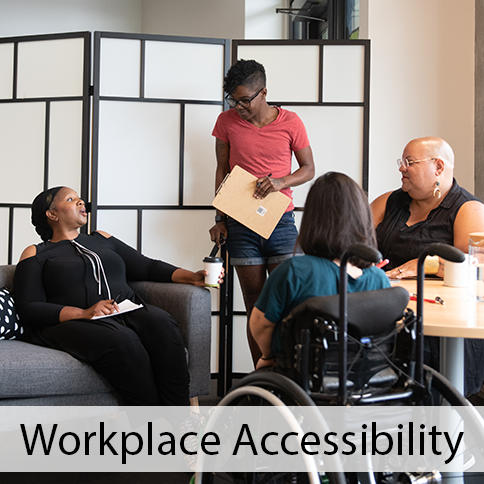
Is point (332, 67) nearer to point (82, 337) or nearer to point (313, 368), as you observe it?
point (82, 337)

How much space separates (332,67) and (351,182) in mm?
1942

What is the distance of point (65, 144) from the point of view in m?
2.96

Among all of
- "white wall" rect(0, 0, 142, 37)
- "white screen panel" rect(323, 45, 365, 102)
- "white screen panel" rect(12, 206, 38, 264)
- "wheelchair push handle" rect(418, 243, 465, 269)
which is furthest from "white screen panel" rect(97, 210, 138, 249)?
"white wall" rect(0, 0, 142, 37)

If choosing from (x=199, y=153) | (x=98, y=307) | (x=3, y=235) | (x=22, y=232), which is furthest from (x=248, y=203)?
(x=3, y=235)

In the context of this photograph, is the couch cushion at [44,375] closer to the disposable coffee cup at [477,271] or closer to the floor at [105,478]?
the floor at [105,478]

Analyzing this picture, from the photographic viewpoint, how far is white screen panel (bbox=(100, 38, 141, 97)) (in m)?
2.91

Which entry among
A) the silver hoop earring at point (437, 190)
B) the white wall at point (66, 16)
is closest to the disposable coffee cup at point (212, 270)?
the silver hoop earring at point (437, 190)

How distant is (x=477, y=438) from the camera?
1155 millimetres

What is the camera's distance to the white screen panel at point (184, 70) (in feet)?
9.60

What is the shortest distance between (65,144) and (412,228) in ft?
6.47

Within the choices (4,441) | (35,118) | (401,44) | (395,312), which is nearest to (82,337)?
(4,441)

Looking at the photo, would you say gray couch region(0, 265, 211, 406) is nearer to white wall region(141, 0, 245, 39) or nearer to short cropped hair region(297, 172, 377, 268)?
short cropped hair region(297, 172, 377, 268)

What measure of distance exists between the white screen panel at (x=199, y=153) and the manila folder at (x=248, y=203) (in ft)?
1.66

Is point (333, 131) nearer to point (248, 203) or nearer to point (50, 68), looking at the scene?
point (248, 203)
